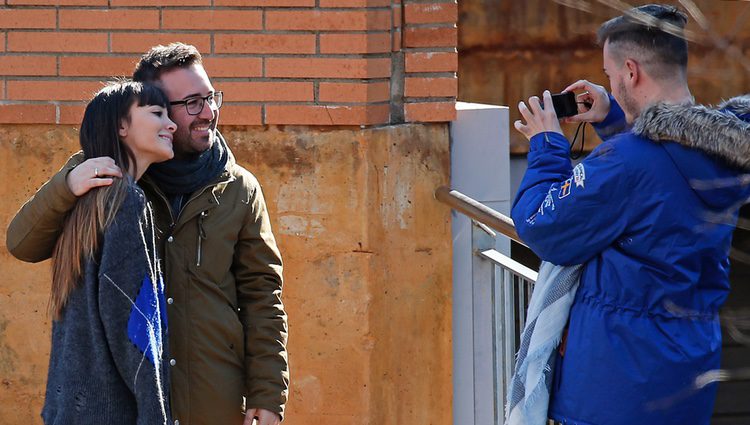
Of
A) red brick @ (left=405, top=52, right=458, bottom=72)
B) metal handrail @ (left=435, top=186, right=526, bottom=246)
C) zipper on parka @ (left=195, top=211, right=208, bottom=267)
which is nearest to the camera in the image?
zipper on parka @ (left=195, top=211, right=208, bottom=267)

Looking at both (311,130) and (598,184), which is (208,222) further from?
(311,130)

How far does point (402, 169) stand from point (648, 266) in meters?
2.13

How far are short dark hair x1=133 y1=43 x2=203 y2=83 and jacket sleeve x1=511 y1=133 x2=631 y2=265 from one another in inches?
39.6

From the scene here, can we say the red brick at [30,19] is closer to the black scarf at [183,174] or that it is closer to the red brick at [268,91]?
the red brick at [268,91]

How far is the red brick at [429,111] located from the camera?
4.60 meters

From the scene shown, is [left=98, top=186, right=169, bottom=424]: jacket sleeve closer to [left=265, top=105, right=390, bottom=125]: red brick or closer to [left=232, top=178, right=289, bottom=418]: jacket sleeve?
[left=232, top=178, right=289, bottom=418]: jacket sleeve

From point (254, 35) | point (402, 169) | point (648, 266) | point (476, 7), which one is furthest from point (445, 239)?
point (648, 266)

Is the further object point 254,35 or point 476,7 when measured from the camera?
point 476,7

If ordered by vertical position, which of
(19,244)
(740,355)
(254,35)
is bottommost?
(740,355)

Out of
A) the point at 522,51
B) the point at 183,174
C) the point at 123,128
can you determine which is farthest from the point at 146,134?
the point at 522,51

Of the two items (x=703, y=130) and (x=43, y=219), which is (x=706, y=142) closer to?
(x=703, y=130)

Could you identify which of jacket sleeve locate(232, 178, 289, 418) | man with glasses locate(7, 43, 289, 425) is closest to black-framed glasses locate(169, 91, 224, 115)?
man with glasses locate(7, 43, 289, 425)

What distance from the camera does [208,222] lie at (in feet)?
9.73

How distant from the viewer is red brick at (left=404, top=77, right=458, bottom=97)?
15.1 feet
